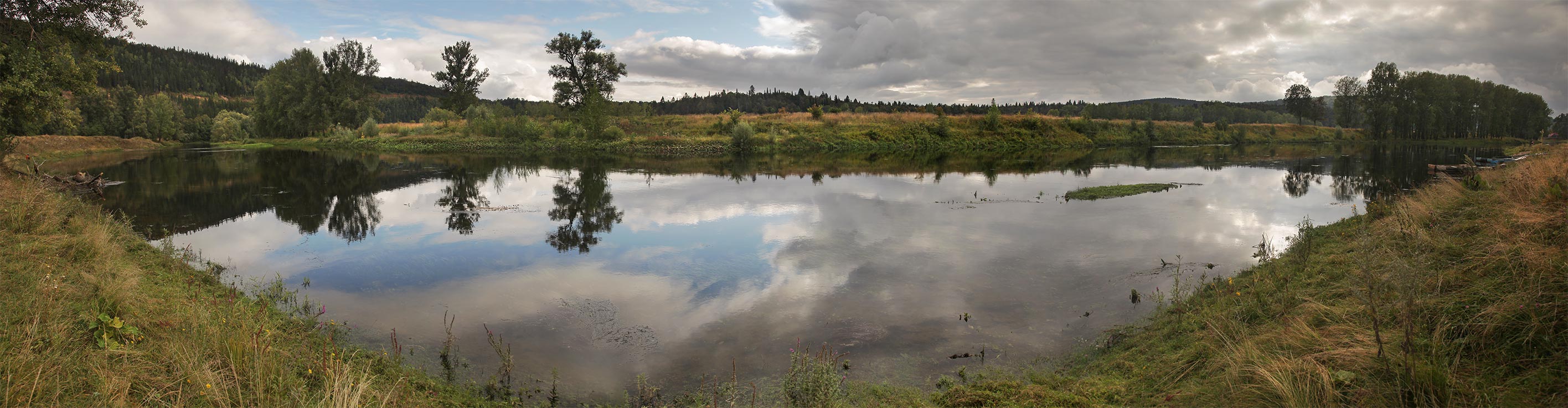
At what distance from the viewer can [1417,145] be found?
2495 inches

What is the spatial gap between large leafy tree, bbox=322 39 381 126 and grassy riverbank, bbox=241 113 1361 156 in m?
3.94

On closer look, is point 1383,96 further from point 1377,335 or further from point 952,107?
point 1377,335

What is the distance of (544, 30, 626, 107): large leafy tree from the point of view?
4938cm

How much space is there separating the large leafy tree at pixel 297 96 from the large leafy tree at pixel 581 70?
94.6ft

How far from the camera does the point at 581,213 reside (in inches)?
650

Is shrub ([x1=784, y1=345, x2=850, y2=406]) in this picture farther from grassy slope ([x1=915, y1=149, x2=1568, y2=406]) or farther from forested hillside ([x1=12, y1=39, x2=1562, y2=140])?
forested hillside ([x1=12, y1=39, x2=1562, y2=140])

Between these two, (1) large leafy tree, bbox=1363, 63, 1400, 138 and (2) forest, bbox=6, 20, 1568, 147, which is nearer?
(2) forest, bbox=6, 20, 1568, 147

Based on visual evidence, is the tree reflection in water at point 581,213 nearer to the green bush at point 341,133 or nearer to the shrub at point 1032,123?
the green bush at point 341,133

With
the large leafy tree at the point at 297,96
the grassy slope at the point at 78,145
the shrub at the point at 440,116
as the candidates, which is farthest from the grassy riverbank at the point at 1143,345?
the large leafy tree at the point at 297,96

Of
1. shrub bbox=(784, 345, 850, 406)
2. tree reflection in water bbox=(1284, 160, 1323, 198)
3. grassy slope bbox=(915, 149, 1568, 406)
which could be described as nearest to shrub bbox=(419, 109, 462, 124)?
tree reflection in water bbox=(1284, 160, 1323, 198)

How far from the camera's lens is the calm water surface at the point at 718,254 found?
7125 mm

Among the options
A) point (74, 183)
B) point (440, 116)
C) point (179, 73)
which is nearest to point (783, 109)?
point (440, 116)

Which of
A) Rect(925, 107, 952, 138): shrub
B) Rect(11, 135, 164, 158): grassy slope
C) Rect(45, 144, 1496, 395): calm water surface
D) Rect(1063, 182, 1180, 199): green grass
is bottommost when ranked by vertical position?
Rect(45, 144, 1496, 395): calm water surface

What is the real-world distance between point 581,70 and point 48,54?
3647cm
